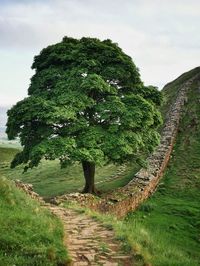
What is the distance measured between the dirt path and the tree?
24.1 ft

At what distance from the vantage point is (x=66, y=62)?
32.8 m

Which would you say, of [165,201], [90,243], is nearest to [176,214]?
[165,201]

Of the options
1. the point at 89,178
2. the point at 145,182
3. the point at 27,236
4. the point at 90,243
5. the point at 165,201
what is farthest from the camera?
the point at 145,182

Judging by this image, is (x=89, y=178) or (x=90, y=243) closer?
(x=90, y=243)

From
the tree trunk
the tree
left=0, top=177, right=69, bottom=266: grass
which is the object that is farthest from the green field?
the tree

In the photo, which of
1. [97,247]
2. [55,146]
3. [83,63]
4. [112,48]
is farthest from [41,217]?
[112,48]

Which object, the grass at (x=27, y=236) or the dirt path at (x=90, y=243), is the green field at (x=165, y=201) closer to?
the dirt path at (x=90, y=243)

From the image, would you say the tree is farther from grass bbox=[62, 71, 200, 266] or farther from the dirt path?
the dirt path

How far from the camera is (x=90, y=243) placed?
15922 millimetres

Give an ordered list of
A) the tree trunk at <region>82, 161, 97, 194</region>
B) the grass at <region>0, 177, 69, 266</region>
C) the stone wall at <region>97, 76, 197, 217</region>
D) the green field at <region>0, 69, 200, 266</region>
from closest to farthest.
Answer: the grass at <region>0, 177, 69, 266</region>, the green field at <region>0, 69, 200, 266</region>, the stone wall at <region>97, 76, 197, 217</region>, the tree trunk at <region>82, 161, 97, 194</region>

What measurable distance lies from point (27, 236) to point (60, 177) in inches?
1156

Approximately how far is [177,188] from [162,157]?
6138mm

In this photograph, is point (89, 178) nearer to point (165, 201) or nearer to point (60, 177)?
point (165, 201)

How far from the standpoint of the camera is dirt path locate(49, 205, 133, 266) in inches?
543
